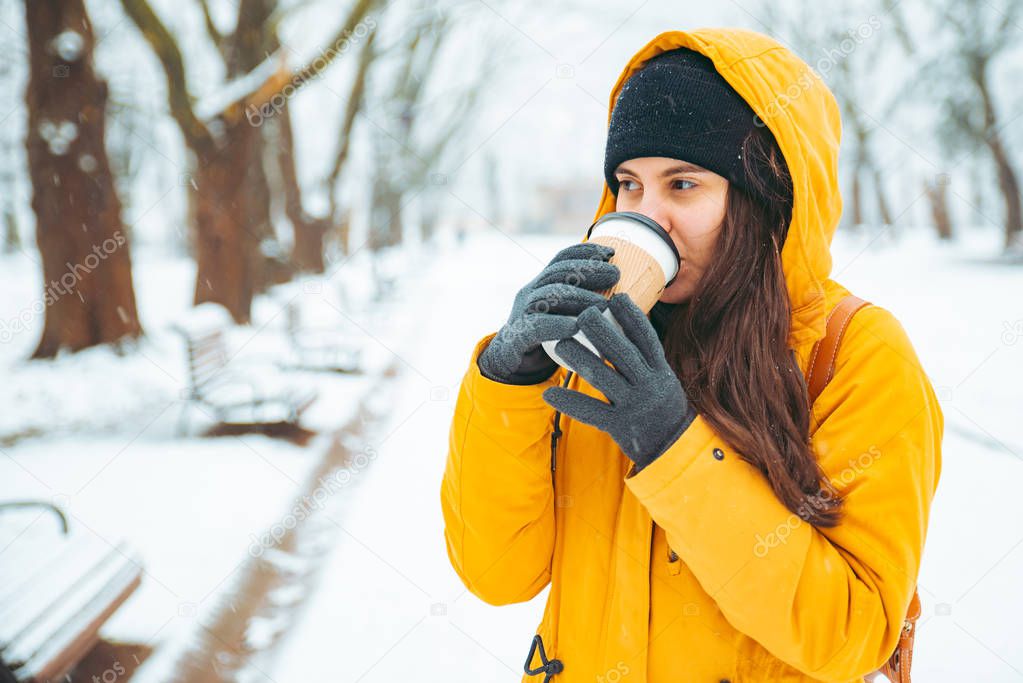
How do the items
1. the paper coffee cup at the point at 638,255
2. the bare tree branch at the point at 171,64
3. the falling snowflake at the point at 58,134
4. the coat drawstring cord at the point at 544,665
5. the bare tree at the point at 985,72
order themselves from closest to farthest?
the paper coffee cup at the point at 638,255
the coat drawstring cord at the point at 544,665
the falling snowflake at the point at 58,134
the bare tree branch at the point at 171,64
the bare tree at the point at 985,72

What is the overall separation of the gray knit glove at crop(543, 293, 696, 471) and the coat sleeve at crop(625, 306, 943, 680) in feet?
0.12

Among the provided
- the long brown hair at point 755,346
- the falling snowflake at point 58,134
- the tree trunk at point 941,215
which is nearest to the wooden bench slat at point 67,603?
the long brown hair at point 755,346

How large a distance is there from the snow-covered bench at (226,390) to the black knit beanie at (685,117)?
543 centimetres

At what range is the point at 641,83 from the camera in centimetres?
154

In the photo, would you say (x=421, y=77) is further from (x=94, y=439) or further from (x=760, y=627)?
(x=760, y=627)

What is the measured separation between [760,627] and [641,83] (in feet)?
3.62

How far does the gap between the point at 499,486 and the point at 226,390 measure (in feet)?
19.3

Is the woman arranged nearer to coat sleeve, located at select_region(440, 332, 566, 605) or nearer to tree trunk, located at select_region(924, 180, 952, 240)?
coat sleeve, located at select_region(440, 332, 566, 605)

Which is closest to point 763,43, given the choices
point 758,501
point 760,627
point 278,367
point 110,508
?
point 758,501

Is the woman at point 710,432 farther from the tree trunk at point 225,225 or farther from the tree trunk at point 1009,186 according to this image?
the tree trunk at point 1009,186

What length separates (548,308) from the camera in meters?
1.17

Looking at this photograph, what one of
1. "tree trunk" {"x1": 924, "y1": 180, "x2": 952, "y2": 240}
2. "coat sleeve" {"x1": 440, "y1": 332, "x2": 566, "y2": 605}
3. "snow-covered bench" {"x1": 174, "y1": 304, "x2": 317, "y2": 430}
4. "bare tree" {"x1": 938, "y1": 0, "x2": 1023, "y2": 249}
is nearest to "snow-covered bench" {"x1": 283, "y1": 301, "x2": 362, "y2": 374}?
"snow-covered bench" {"x1": 174, "y1": 304, "x2": 317, "y2": 430}

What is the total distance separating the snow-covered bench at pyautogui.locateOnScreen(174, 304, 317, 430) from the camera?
6.29m

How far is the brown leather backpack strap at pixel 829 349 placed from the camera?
1295 mm
